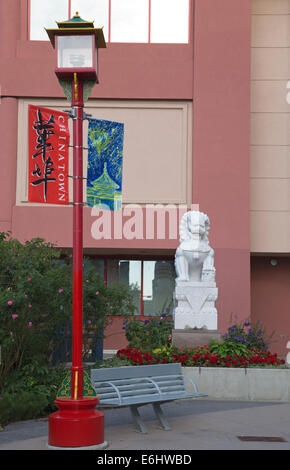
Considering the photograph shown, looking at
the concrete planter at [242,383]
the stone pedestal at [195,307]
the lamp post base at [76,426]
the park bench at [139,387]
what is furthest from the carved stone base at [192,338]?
the lamp post base at [76,426]

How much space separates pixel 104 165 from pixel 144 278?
14.6m

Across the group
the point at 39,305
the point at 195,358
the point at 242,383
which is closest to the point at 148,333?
the point at 195,358

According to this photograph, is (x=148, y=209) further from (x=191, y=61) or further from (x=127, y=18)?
(x=127, y=18)

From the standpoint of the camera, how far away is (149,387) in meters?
9.04

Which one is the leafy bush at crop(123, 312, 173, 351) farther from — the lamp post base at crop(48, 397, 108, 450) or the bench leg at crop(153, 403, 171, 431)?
the lamp post base at crop(48, 397, 108, 450)

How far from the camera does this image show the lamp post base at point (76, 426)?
7.15 meters

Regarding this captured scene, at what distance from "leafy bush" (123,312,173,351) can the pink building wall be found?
6.40m

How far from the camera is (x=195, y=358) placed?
12.4 metres

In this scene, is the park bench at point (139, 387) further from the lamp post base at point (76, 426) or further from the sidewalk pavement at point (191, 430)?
the lamp post base at point (76, 426)

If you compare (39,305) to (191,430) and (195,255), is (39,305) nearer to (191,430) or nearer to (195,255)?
(191,430)

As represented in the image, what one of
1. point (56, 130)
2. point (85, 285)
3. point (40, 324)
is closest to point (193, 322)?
point (85, 285)

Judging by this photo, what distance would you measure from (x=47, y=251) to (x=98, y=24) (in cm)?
1247

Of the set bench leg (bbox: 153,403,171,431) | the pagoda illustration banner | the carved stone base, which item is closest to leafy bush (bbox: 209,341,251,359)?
the carved stone base

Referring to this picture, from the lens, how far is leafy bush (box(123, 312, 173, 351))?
13405 millimetres
